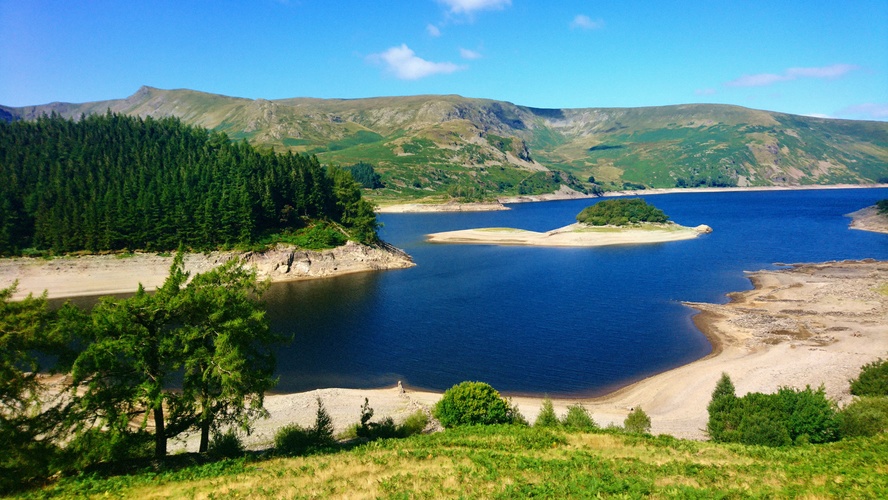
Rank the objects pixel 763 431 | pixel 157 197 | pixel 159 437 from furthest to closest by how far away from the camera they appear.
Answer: pixel 157 197, pixel 763 431, pixel 159 437

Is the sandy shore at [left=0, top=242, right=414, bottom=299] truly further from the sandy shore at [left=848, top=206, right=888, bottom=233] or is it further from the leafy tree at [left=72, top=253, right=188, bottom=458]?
the sandy shore at [left=848, top=206, right=888, bottom=233]

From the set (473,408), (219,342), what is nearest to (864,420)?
(473,408)

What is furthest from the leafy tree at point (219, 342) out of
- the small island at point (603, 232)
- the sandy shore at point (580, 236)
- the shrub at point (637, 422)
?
the small island at point (603, 232)

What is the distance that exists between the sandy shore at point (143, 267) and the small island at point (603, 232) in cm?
5369

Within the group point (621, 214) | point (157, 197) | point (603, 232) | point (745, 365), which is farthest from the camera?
point (621, 214)

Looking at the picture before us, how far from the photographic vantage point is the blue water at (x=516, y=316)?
57.8m

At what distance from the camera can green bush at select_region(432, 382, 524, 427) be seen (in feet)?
122

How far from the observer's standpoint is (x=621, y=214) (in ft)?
594

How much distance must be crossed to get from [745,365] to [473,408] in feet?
122

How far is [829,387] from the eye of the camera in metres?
48.2

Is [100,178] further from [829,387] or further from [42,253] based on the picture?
[829,387]

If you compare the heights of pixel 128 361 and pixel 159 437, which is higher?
pixel 128 361

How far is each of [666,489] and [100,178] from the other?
135m

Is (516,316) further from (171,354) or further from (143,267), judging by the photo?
(143,267)
